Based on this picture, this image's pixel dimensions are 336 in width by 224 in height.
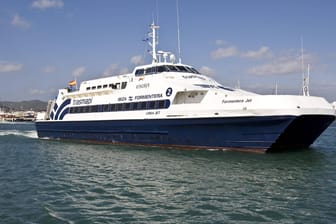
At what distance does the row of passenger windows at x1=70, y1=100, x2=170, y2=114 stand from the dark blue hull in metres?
0.90

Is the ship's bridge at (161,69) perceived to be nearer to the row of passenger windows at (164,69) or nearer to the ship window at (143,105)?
the row of passenger windows at (164,69)

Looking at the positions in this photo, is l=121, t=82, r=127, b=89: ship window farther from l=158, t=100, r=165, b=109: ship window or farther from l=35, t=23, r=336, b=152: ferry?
l=158, t=100, r=165, b=109: ship window

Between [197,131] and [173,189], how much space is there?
881 centimetres

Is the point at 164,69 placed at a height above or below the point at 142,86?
above

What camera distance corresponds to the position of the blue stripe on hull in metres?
17.4

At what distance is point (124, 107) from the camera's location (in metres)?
23.8

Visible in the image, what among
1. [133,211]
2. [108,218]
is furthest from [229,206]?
[108,218]

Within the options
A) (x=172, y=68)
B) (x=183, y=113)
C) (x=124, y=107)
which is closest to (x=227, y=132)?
(x=183, y=113)

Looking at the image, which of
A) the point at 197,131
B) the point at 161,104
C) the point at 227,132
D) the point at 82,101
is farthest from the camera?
the point at 82,101

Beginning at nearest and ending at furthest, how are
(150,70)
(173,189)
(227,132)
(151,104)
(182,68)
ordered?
(173,189)
(227,132)
(151,104)
(150,70)
(182,68)

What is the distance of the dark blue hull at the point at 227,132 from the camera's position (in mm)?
17266

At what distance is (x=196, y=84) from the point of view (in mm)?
21484

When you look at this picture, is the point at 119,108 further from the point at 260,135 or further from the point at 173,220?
the point at 173,220

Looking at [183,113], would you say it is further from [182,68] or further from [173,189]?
[173,189]
